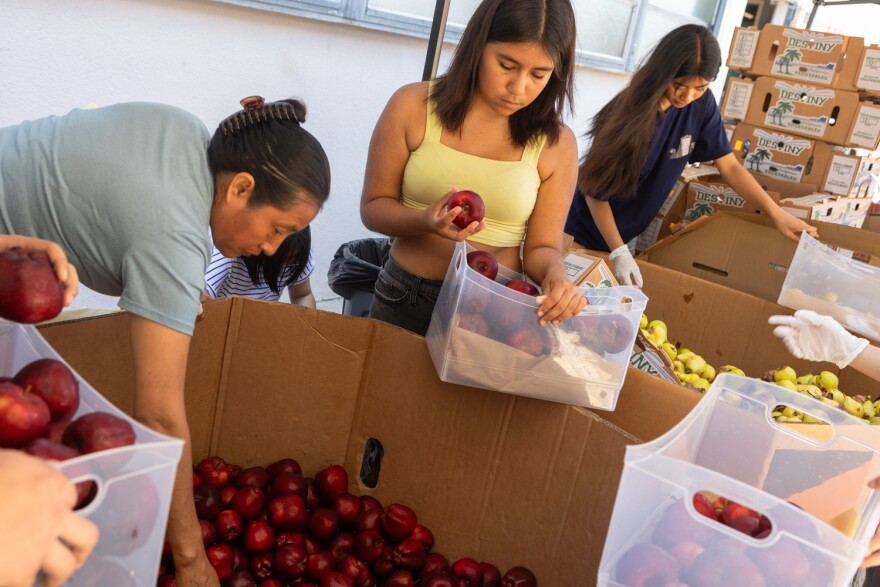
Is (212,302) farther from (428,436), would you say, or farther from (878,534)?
(878,534)

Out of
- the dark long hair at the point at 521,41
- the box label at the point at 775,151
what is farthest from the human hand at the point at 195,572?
the box label at the point at 775,151

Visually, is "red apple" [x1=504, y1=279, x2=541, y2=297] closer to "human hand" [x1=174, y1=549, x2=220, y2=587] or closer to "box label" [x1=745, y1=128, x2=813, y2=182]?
"human hand" [x1=174, y1=549, x2=220, y2=587]

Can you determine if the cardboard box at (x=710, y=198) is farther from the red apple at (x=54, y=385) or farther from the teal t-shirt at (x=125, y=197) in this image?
the red apple at (x=54, y=385)

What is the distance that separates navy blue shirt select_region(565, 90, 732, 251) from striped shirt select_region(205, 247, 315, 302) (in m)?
1.25

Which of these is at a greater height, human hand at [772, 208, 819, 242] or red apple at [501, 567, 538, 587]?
human hand at [772, 208, 819, 242]

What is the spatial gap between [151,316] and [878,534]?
122 centimetres

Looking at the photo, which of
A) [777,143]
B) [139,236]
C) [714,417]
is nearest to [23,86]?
[139,236]

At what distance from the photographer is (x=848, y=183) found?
4.08 meters

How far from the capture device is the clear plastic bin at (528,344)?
149 centimetres

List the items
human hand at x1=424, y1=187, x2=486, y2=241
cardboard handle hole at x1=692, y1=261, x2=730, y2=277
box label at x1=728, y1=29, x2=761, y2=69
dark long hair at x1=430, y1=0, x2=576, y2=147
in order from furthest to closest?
box label at x1=728, y1=29, x2=761, y2=69
cardboard handle hole at x1=692, y1=261, x2=730, y2=277
dark long hair at x1=430, y1=0, x2=576, y2=147
human hand at x1=424, y1=187, x2=486, y2=241

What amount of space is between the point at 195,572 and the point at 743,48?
418cm

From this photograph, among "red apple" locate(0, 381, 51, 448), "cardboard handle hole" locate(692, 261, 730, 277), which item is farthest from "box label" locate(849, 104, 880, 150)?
"red apple" locate(0, 381, 51, 448)

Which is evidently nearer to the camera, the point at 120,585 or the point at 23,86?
the point at 120,585

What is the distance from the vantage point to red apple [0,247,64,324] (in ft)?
3.25
